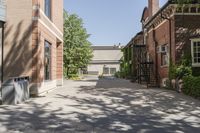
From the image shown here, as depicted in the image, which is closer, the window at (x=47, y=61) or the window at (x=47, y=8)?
the window at (x=47, y=61)

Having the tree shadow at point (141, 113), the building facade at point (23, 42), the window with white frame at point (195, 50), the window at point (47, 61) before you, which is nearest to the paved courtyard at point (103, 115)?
the tree shadow at point (141, 113)

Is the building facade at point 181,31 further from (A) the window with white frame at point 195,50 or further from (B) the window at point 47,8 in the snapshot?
(B) the window at point 47,8

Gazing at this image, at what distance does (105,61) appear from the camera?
2982 inches

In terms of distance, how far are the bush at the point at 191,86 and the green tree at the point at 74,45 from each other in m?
28.6

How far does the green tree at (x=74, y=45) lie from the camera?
45.1 meters

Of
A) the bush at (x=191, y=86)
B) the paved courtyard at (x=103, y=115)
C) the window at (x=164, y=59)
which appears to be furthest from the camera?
the window at (x=164, y=59)

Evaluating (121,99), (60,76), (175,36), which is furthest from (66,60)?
(121,99)

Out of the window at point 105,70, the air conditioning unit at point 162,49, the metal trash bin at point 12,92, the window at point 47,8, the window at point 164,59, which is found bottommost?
the metal trash bin at point 12,92

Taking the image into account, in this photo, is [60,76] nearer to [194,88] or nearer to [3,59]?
[3,59]

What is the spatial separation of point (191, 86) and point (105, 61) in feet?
197

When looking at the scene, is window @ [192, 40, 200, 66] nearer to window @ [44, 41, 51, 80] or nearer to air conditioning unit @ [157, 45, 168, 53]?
air conditioning unit @ [157, 45, 168, 53]

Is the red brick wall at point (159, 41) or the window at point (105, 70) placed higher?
the red brick wall at point (159, 41)

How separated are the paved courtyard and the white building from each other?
58.6m

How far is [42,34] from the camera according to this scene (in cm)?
1670
